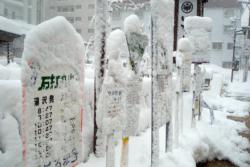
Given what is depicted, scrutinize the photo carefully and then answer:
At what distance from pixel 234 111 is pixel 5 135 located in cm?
1267

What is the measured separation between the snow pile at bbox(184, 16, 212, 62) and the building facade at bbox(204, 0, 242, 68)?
33.7 m

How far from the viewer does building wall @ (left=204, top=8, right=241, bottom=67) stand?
3862 cm

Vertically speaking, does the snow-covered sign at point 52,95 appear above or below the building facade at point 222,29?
below

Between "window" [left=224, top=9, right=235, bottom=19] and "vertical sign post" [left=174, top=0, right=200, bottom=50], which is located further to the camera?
"window" [left=224, top=9, right=235, bottom=19]

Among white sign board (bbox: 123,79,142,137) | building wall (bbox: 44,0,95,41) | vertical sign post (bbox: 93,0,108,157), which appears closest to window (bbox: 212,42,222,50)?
building wall (bbox: 44,0,95,41)

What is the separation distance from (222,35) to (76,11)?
2471cm

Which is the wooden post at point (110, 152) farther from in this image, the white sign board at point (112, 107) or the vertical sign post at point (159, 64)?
the vertical sign post at point (159, 64)

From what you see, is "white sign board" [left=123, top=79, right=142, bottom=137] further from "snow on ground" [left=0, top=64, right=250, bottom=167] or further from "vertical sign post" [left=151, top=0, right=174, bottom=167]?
"snow on ground" [left=0, top=64, right=250, bottom=167]

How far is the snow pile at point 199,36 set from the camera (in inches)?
290

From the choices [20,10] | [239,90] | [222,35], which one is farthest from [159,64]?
[222,35]

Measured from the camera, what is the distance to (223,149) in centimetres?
688

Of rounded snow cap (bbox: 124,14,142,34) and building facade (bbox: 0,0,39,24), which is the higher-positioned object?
building facade (bbox: 0,0,39,24)

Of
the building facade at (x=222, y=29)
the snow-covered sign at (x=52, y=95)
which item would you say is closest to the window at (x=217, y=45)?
the building facade at (x=222, y=29)

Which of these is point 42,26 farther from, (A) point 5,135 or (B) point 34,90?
(A) point 5,135
